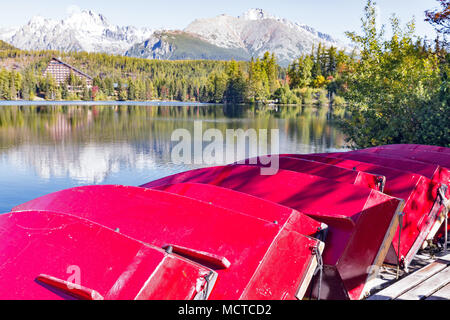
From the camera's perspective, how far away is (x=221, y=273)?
331 centimetres

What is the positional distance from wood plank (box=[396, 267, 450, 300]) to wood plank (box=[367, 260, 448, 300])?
5cm

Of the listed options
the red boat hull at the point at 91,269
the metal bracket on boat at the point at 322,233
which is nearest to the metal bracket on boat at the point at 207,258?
the red boat hull at the point at 91,269

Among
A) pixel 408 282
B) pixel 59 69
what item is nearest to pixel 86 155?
pixel 408 282

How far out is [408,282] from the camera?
13.4 ft

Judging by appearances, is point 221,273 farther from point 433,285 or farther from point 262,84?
point 262,84

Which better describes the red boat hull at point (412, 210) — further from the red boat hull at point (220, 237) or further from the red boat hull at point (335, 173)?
the red boat hull at point (220, 237)

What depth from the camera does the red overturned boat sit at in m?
2.91

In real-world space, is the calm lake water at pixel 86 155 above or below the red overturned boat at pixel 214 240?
below

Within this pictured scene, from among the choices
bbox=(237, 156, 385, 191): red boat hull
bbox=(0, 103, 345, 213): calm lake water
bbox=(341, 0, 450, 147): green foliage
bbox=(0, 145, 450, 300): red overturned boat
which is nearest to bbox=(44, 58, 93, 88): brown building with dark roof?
bbox=(0, 103, 345, 213): calm lake water

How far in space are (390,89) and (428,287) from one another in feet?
36.5

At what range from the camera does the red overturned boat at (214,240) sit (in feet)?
9.54

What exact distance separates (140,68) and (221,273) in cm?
18255

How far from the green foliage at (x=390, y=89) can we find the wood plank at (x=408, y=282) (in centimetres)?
816

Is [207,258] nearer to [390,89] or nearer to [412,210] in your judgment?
[412,210]
